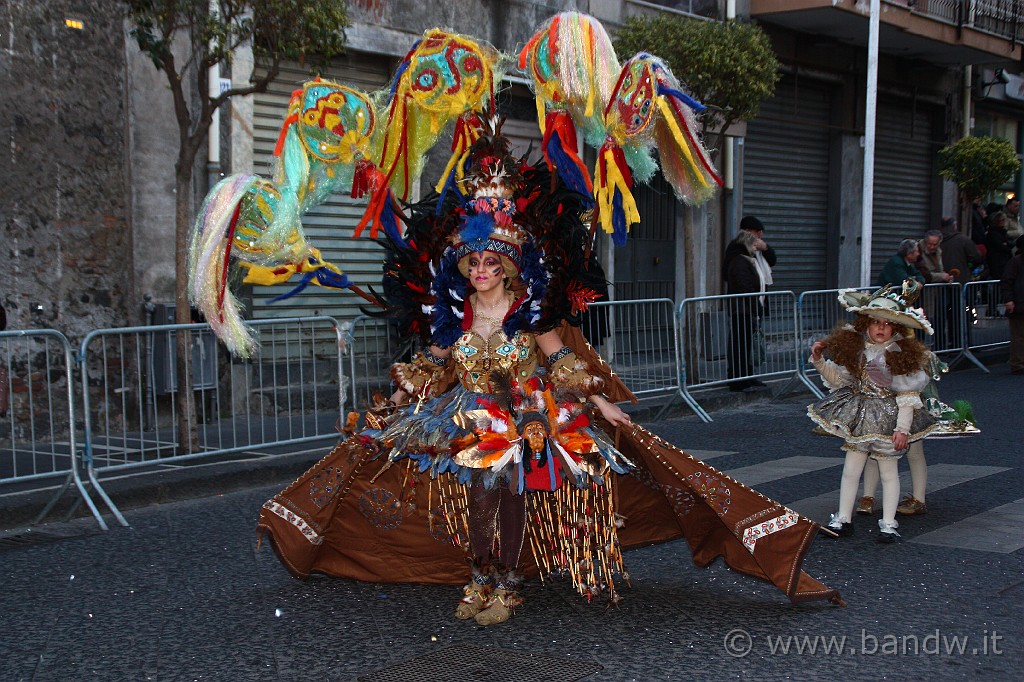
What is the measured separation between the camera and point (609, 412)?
4.88 m

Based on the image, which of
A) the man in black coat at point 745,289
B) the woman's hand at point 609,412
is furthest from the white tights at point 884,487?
the man in black coat at point 745,289

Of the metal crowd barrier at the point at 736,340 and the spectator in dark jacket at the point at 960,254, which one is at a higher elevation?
the spectator in dark jacket at the point at 960,254

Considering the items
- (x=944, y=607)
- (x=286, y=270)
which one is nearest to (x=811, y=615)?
(x=944, y=607)

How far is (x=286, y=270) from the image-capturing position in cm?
489

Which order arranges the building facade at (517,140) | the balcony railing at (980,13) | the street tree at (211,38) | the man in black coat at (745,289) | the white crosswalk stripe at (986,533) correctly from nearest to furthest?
1. the white crosswalk stripe at (986,533)
2. the street tree at (211,38)
3. the building facade at (517,140)
4. the man in black coat at (745,289)
5. the balcony railing at (980,13)

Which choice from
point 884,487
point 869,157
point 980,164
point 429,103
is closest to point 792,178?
point 980,164

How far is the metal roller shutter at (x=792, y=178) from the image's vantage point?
19.3 meters

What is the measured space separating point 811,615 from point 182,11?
6.31 m

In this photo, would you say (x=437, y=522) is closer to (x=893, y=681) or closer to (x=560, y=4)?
(x=893, y=681)

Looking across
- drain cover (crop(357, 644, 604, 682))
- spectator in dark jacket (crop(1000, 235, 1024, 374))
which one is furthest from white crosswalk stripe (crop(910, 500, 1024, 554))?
spectator in dark jacket (crop(1000, 235, 1024, 374))

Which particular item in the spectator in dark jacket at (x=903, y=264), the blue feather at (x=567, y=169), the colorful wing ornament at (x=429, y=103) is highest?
the colorful wing ornament at (x=429, y=103)

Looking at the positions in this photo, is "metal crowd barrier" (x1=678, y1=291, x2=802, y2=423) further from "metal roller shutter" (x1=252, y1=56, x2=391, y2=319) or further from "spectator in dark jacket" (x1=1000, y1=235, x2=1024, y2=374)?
"metal roller shutter" (x1=252, y1=56, x2=391, y2=319)

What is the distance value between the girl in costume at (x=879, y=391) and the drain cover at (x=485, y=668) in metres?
2.48

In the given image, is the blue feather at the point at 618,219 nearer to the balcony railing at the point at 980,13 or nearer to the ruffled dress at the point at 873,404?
the ruffled dress at the point at 873,404
